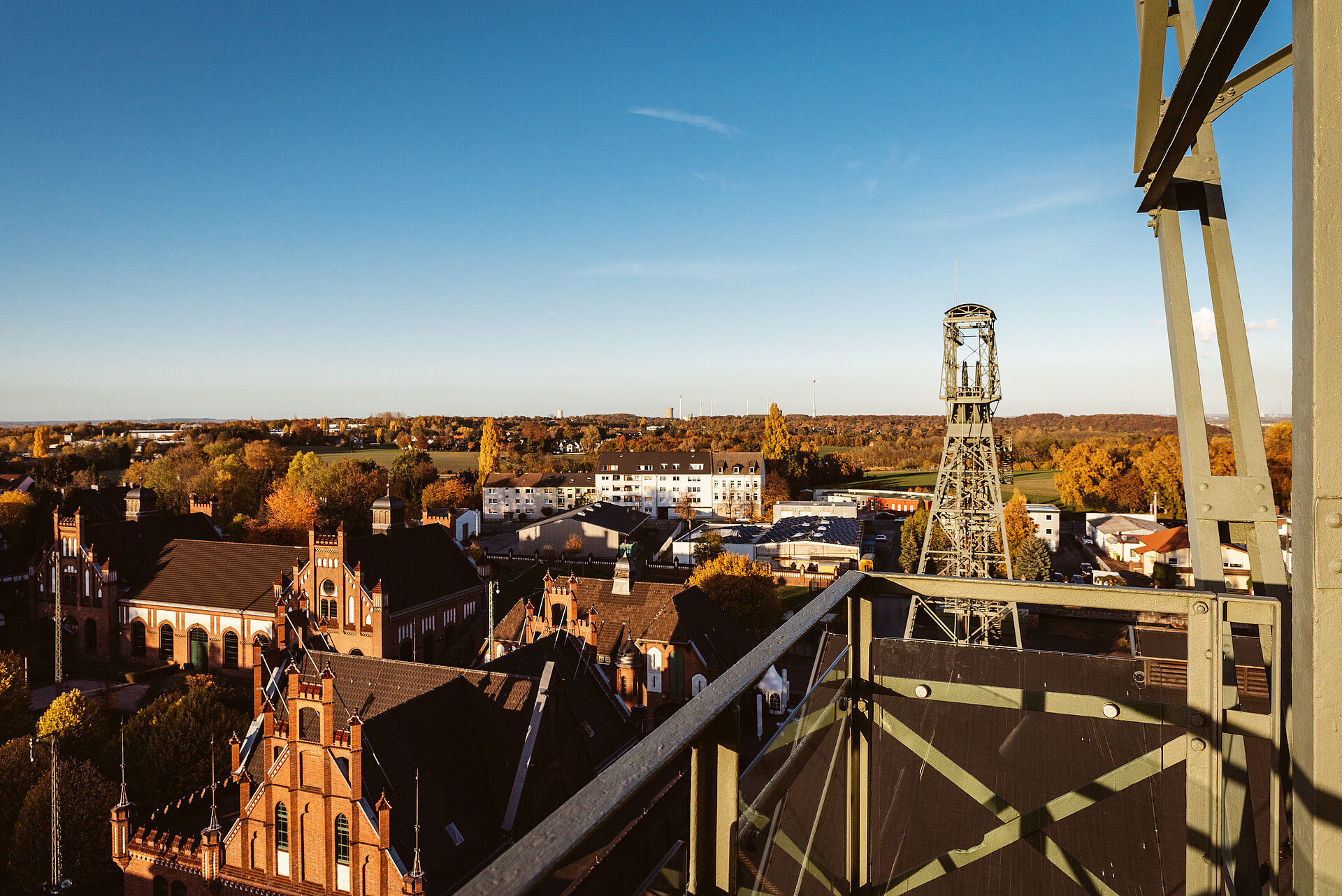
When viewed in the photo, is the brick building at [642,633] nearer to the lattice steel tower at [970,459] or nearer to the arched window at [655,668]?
the arched window at [655,668]

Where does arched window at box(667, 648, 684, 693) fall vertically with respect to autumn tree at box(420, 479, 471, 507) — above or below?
below

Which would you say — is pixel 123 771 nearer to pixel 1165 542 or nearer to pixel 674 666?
pixel 674 666

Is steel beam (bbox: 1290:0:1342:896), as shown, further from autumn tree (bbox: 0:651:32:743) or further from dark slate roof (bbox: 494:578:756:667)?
autumn tree (bbox: 0:651:32:743)

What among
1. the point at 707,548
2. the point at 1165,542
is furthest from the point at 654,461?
the point at 1165,542

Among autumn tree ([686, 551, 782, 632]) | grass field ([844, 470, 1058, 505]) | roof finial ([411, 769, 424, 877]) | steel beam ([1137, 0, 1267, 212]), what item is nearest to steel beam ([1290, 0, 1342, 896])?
steel beam ([1137, 0, 1267, 212])

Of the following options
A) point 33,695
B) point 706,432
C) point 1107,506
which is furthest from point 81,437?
point 1107,506

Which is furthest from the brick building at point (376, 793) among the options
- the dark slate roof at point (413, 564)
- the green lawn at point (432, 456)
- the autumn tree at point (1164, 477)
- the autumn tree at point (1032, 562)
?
the green lawn at point (432, 456)
